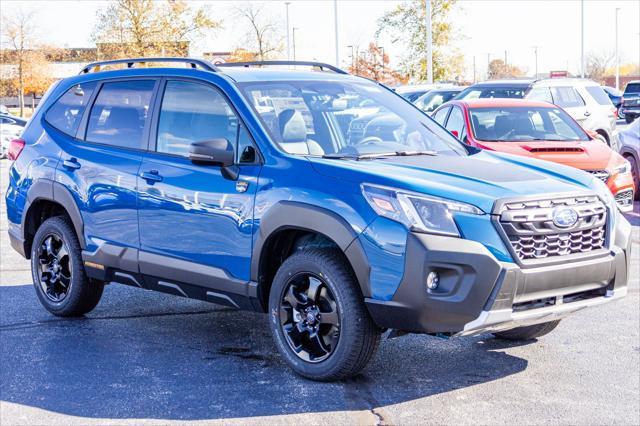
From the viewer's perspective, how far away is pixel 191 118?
19.7ft

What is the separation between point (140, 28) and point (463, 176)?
156 feet

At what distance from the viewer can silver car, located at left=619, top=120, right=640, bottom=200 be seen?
13.6m

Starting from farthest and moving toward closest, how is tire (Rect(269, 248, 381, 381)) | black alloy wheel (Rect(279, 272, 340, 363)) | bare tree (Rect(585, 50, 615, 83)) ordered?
bare tree (Rect(585, 50, 615, 83)) < black alloy wheel (Rect(279, 272, 340, 363)) < tire (Rect(269, 248, 381, 381))

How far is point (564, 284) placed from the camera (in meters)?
4.96

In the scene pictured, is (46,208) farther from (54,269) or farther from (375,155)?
(375,155)

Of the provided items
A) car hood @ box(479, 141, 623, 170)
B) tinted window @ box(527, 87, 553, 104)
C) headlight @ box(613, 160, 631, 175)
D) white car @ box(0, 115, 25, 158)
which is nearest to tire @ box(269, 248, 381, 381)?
car hood @ box(479, 141, 623, 170)

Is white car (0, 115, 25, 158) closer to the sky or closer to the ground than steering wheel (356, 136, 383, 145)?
closer to the sky

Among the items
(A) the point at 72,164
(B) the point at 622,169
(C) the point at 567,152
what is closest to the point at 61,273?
(A) the point at 72,164

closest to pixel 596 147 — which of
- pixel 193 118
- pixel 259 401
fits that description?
pixel 193 118

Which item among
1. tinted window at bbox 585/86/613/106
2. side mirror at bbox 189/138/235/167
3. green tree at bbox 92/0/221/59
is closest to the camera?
side mirror at bbox 189/138/235/167

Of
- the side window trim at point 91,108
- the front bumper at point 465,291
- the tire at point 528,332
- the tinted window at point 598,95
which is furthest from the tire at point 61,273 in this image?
the tinted window at point 598,95

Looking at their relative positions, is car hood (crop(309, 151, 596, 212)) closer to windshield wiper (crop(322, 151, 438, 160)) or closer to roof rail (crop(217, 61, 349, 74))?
windshield wiper (crop(322, 151, 438, 160))

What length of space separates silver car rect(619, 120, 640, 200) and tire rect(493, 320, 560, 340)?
8.09 meters

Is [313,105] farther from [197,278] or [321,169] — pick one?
[197,278]
